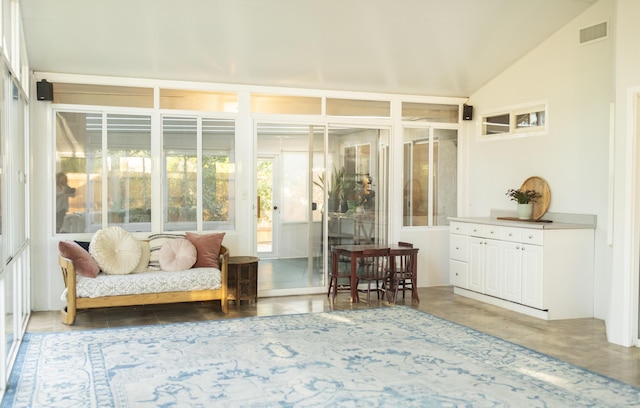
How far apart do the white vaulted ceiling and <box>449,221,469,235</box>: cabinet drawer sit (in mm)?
1911

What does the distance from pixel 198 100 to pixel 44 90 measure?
1.67 meters

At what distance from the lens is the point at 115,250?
20.4ft

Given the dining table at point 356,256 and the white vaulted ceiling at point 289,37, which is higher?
the white vaulted ceiling at point 289,37

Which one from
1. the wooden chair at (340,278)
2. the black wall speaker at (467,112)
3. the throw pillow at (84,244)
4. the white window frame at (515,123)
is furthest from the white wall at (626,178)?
the throw pillow at (84,244)

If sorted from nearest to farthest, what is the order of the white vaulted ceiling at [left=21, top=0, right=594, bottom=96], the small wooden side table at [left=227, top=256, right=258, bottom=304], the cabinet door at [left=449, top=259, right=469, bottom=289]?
1. the white vaulted ceiling at [left=21, top=0, right=594, bottom=96]
2. the small wooden side table at [left=227, top=256, right=258, bottom=304]
3. the cabinet door at [left=449, top=259, right=469, bottom=289]

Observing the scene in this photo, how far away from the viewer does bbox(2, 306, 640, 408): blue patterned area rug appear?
149 inches

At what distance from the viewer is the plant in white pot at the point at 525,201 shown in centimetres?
691

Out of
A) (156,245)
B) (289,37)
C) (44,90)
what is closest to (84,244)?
(156,245)

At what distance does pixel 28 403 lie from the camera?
145 inches

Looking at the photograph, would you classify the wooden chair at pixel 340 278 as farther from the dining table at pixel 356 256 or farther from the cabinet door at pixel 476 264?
the cabinet door at pixel 476 264

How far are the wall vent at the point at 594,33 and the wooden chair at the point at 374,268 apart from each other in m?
3.17

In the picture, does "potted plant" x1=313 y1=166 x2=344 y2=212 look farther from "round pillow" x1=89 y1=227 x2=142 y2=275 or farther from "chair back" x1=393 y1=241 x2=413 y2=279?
"round pillow" x1=89 y1=227 x2=142 y2=275

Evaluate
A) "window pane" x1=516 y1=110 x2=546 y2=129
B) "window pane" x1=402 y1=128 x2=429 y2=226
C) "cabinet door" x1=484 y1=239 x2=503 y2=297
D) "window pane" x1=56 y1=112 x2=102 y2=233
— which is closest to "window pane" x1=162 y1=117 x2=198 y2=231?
"window pane" x1=56 y1=112 x2=102 y2=233

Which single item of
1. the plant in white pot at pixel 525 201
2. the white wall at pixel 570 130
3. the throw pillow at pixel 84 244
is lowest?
the throw pillow at pixel 84 244
